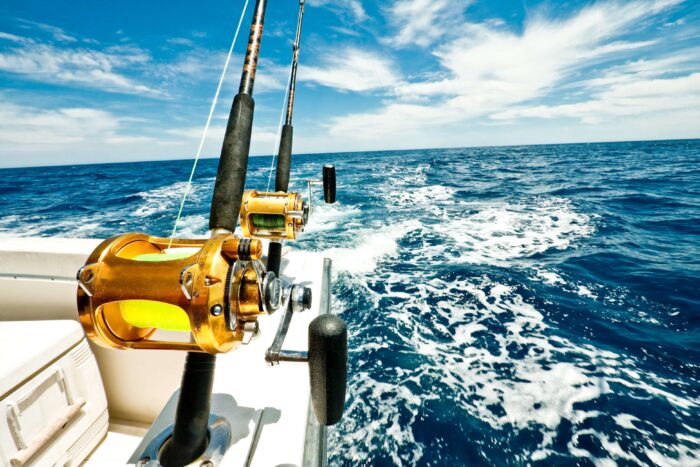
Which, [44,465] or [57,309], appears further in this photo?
[57,309]

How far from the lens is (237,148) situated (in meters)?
1.22

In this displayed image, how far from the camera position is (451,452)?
236 cm

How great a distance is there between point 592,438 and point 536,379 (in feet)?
1.91

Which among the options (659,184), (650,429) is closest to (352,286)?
(650,429)

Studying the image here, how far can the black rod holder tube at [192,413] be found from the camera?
932 millimetres

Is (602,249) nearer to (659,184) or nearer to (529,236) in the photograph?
(529,236)

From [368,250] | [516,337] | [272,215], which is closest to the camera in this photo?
[272,215]

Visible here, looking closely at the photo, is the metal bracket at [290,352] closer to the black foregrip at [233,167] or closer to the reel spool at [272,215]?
the black foregrip at [233,167]

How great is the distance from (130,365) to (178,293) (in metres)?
1.58

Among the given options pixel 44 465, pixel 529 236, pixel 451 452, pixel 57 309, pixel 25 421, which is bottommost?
pixel 451 452

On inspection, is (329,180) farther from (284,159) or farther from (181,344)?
(181,344)

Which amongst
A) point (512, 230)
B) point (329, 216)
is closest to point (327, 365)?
point (512, 230)

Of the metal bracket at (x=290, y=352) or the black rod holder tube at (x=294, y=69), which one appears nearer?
the metal bracket at (x=290, y=352)

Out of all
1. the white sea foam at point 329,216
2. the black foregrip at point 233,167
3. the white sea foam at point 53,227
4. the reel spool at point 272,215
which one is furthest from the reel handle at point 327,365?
the white sea foam at point 53,227
